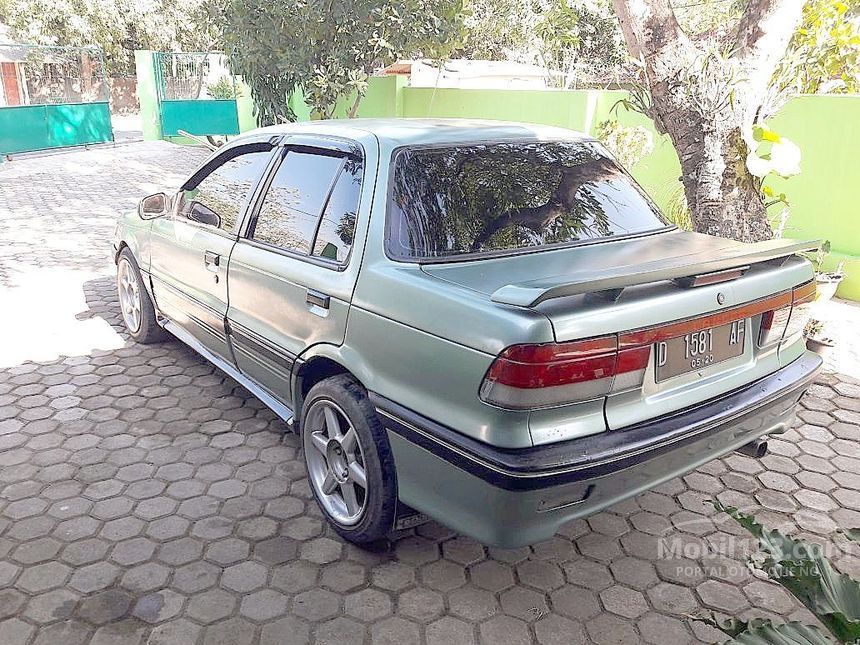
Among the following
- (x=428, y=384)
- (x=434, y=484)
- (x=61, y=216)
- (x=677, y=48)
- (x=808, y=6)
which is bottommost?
(x=61, y=216)

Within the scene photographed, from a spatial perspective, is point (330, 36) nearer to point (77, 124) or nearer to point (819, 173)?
point (819, 173)

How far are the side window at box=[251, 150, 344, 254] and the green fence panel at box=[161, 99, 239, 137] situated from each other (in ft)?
55.0

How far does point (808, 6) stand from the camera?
22.0 feet

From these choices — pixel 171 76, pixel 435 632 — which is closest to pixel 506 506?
pixel 435 632

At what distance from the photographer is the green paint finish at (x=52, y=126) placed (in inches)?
600

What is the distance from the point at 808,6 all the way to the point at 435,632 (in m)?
6.87

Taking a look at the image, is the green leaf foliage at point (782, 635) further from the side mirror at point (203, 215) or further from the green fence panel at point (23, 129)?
the green fence panel at point (23, 129)

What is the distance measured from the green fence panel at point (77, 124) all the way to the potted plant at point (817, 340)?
16636 mm

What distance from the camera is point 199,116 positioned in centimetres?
1881

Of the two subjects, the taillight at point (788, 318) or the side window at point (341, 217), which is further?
the side window at point (341, 217)

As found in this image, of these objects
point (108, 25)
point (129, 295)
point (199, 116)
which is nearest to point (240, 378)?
point (129, 295)

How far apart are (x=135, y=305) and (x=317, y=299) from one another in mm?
2741

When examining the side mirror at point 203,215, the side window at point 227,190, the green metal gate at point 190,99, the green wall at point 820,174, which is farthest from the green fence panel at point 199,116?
the side mirror at point 203,215

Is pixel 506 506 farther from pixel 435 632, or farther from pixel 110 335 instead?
pixel 110 335
